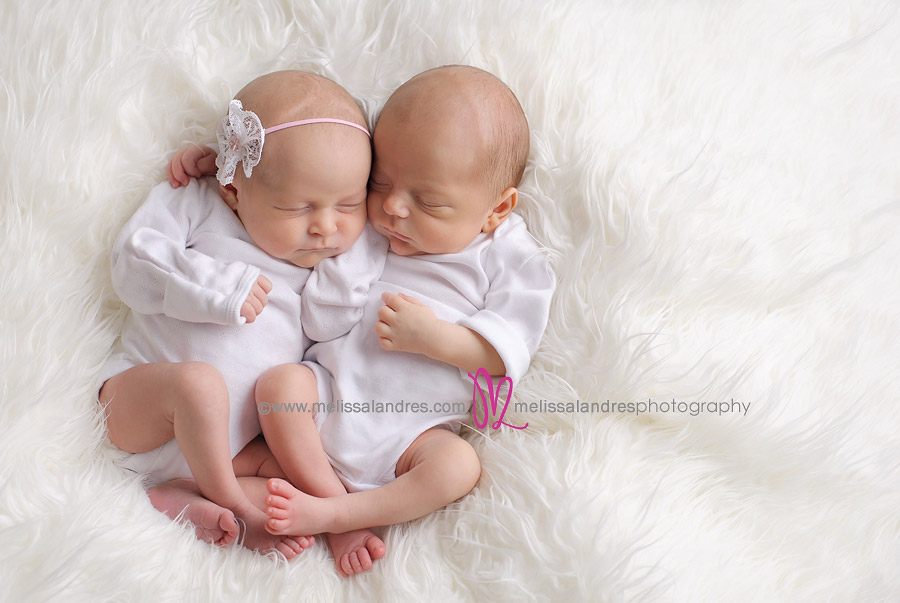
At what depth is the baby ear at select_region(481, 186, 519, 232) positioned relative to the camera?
146 cm

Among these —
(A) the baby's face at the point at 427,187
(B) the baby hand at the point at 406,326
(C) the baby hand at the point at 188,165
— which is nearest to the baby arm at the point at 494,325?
(B) the baby hand at the point at 406,326

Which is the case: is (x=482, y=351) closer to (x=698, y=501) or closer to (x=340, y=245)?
(x=340, y=245)

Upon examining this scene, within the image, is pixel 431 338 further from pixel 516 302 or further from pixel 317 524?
pixel 317 524

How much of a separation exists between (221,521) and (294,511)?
13cm

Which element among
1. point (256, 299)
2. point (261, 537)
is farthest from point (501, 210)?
point (261, 537)

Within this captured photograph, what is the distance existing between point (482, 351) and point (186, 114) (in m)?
0.77

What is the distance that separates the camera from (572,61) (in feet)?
4.94

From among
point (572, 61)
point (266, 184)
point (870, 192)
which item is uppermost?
point (572, 61)

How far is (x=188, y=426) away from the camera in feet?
4.16

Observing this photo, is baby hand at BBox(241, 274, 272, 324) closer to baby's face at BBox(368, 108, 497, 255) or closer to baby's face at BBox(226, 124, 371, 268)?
baby's face at BBox(226, 124, 371, 268)

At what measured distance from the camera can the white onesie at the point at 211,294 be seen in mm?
1309

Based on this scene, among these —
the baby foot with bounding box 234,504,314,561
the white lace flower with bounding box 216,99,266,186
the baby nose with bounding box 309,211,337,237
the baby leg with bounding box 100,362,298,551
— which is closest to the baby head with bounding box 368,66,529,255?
the baby nose with bounding box 309,211,337,237

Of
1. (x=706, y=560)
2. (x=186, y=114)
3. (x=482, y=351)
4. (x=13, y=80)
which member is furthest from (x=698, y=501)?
(x=13, y=80)

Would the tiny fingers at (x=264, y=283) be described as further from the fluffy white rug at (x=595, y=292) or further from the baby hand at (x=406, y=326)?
the fluffy white rug at (x=595, y=292)
